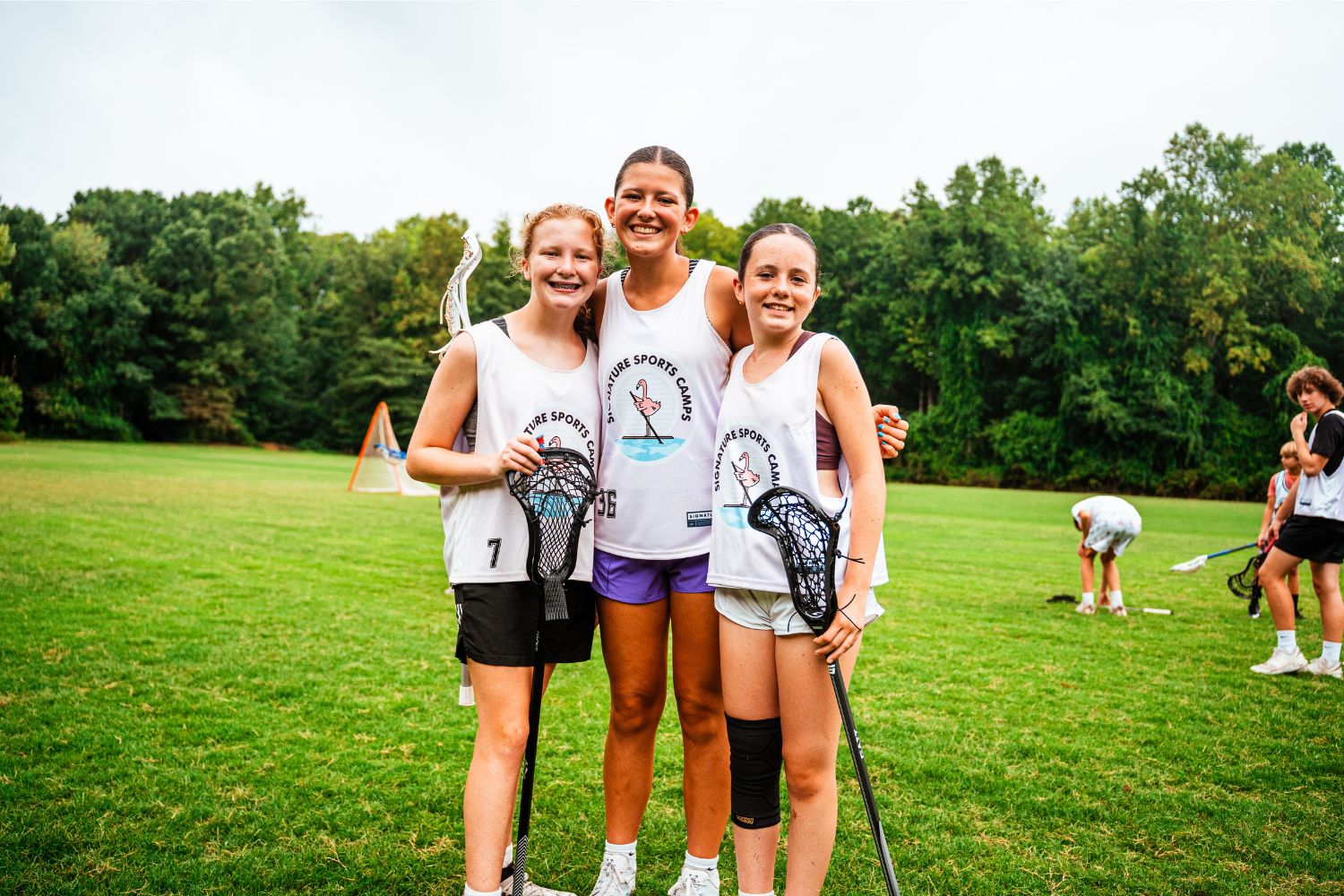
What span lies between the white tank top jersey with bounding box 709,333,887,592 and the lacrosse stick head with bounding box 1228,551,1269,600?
26.0ft

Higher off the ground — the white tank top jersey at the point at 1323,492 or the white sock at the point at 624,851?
the white tank top jersey at the point at 1323,492

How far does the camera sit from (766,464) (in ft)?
8.80

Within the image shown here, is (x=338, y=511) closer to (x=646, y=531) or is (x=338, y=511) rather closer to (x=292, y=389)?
(x=646, y=531)

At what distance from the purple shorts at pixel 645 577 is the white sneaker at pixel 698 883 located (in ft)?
3.25

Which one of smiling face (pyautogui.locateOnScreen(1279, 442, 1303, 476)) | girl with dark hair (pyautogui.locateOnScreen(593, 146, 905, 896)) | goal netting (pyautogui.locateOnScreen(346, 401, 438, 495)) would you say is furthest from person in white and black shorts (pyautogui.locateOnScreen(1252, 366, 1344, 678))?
goal netting (pyautogui.locateOnScreen(346, 401, 438, 495))

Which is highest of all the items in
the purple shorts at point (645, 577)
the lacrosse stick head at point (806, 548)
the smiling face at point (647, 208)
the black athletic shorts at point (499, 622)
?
the smiling face at point (647, 208)

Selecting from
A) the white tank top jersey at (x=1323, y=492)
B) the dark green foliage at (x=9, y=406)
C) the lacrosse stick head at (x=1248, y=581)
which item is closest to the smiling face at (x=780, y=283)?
the white tank top jersey at (x=1323, y=492)

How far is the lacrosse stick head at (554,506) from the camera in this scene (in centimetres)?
274

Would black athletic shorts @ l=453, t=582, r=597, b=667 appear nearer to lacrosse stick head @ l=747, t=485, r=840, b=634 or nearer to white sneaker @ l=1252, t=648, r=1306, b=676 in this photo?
lacrosse stick head @ l=747, t=485, r=840, b=634

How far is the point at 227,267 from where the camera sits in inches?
1901

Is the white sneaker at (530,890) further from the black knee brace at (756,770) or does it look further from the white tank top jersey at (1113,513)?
the white tank top jersey at (1113,513)

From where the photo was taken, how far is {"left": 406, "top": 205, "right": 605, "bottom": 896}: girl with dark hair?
9.26ft

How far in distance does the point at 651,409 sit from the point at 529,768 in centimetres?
126

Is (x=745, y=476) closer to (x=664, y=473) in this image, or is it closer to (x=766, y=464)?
(x=766, y=464)
